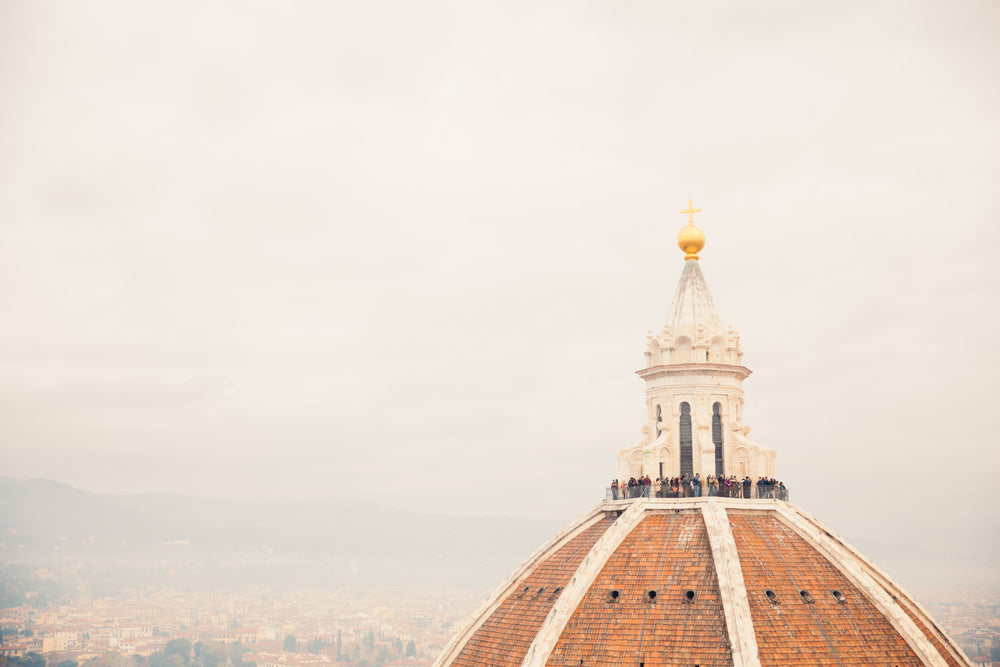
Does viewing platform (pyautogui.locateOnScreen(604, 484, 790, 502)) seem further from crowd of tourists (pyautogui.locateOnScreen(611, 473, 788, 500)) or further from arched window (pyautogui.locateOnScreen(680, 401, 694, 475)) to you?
arched window (pyautogui.locateOnScreen(680, 401, 694, 475))

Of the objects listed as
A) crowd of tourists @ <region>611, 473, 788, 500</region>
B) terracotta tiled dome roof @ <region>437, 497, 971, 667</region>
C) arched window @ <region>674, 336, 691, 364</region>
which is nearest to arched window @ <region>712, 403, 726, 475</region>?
crowd of tourists @ <region>611, 473, 788, 500</region>

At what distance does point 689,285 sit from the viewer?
169ft

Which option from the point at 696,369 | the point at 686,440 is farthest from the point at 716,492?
the point at 696,369

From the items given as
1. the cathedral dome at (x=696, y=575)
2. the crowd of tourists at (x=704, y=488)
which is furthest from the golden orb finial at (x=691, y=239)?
the crowd of tourists at (x=704, y=488)

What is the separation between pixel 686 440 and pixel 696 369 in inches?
124

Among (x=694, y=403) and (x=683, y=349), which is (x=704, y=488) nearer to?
(x=694, y=403)

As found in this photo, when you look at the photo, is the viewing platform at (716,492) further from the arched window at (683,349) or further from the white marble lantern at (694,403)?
A: the arched window at (683,349)

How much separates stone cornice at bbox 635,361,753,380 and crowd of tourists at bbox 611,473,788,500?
4.60m

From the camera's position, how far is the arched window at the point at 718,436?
4941 cm

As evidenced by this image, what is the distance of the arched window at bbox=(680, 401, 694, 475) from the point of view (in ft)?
162

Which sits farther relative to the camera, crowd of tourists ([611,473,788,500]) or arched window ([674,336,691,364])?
arched window ([674,336,691,364])

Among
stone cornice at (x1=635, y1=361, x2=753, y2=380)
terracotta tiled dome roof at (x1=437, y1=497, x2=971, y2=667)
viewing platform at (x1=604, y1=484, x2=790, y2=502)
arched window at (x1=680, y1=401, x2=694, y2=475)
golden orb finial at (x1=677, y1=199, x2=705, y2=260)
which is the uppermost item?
golden orb finial at (x1=677, y1=199, x2=705, y2=260)

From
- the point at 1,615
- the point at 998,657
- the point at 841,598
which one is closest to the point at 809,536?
the point at 841,598

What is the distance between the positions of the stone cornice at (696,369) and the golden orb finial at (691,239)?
555cm
